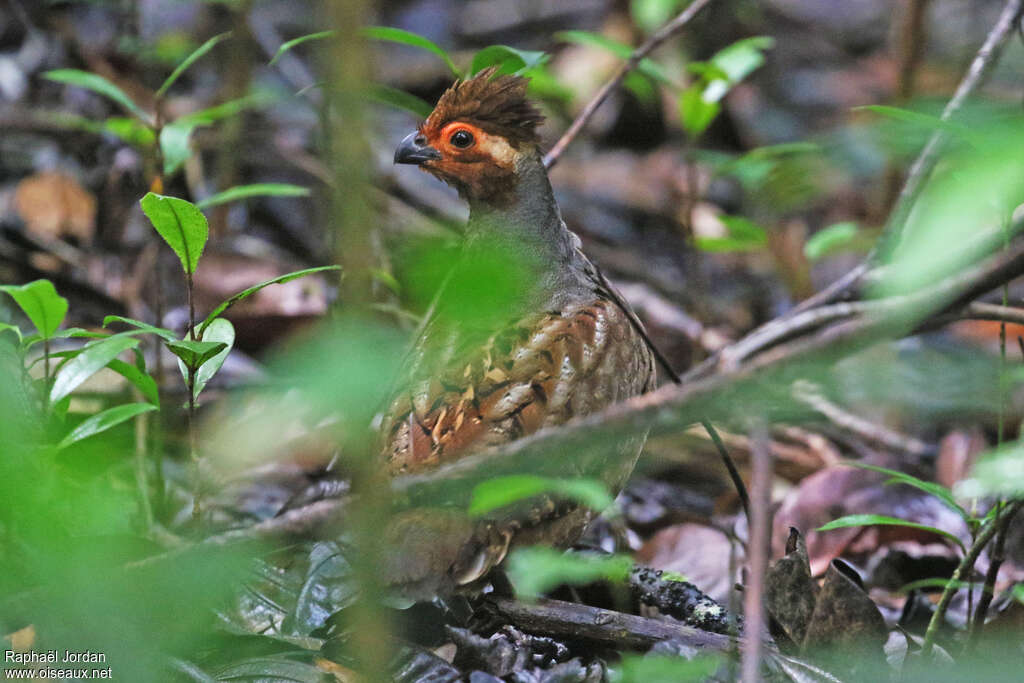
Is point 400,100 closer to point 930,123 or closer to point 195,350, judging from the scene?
point 195,350

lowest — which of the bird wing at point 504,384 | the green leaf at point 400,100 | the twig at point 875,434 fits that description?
the twig at point 875,434

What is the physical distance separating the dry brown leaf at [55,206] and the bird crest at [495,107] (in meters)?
3.15

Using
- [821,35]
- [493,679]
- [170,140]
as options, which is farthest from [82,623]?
[821,35]

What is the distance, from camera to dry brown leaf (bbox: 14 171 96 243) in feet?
18.0

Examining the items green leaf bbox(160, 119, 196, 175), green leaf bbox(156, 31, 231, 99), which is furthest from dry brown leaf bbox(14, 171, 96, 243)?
green leaf bbox(156, 31, 231, 99)

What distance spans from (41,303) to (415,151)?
4.31ft

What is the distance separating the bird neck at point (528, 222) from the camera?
127 inches

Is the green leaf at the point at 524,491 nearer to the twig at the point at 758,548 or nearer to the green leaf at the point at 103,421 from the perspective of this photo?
the twig at the point at 758,548

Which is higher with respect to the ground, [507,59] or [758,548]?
[507,59]

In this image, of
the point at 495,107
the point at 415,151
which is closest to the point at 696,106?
the point at 495,107

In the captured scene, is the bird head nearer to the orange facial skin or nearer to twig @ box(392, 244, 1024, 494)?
the orange facial skin

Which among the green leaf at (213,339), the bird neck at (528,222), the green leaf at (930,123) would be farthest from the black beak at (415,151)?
the green leaf at (930,123)

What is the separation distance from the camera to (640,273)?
20.8 feet

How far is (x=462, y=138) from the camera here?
10.8 feet
